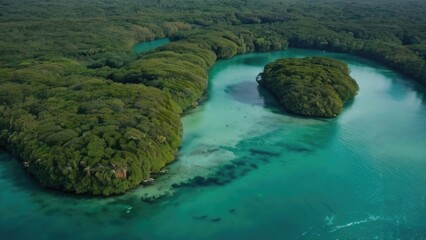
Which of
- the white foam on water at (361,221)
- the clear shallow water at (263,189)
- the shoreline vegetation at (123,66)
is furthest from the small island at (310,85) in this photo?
the white foam on water at (361,221)

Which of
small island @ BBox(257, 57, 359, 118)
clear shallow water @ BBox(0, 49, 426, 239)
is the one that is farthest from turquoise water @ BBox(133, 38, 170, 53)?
clear shallow water @ BBox(0, 49, 426, 239)

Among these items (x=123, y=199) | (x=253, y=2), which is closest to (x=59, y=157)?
(x=123, y=199)

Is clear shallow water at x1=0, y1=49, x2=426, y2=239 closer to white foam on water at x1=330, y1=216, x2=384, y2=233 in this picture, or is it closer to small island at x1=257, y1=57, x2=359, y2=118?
white foam on water at x1=330, y1=216, x2=384, y2=233

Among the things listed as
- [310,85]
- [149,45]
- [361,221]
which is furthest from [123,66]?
[361,221]

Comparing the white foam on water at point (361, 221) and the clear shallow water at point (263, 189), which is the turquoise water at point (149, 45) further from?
the white foam on water at point (361, 221)

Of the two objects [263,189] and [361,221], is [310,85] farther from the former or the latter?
[361,221]
